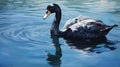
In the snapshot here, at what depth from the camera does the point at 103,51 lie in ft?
27.4

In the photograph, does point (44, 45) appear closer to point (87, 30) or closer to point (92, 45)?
point (92, 45)

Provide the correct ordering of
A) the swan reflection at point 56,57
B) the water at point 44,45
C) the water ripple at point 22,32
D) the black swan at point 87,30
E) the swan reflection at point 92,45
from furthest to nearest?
the black swan at point 87,30, the water ripple at point 22,32, the swan reflection at point 92,45, the water at point 44,45, the swan reflection at point 56,57

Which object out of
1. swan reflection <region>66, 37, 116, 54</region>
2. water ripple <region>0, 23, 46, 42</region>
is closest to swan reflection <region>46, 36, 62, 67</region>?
swan reflection <region>66, 37, 116, 54</region>

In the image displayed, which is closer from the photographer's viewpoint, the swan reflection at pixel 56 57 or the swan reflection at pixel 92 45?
the swan reflection at pixel 56 57

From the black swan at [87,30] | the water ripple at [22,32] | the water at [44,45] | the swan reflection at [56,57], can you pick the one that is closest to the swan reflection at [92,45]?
the water at [44,45]

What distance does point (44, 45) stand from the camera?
29.1 feet

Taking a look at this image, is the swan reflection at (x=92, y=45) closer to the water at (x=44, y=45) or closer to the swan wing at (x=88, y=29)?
the water at (x=44, y=45)

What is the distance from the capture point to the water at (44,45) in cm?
756

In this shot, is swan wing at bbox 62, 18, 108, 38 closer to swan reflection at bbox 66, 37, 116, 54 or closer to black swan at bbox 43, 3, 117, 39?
black swan at bbox 43, 3, 117, 39

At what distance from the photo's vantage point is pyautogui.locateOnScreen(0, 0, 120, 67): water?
756 centimetres

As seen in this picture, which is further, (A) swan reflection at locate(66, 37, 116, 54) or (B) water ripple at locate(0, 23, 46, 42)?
(B) water ripple at locate(0, 23, 46, 42)

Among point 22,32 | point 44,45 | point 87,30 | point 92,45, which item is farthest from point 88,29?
point 22,32

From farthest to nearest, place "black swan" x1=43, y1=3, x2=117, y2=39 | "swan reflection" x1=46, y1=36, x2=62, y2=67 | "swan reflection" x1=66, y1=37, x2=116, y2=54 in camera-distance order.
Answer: "black swan" x1=43, y1=3, x2=117, y2=39, "swan reflection" x1=66, y1=37, x2=116, y2=54, "swan reflection" x1=46, y1=36, x2=62, y2=67

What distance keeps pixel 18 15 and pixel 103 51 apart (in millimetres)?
5447
